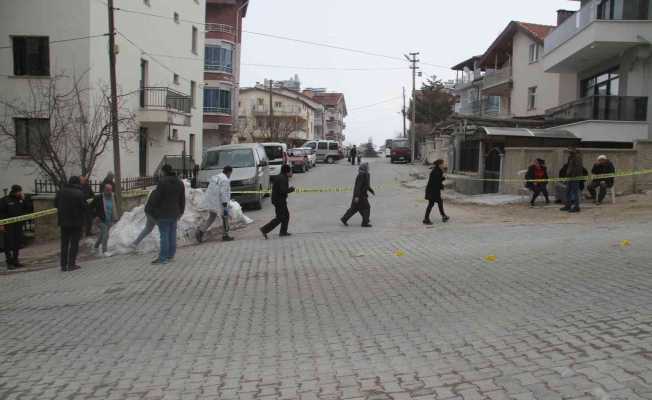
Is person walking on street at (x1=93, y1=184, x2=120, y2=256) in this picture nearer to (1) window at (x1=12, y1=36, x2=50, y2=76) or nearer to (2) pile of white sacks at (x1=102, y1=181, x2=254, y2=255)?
(2) pile of white sacks at (x1=102, y1=181, x2=254, y2=255)

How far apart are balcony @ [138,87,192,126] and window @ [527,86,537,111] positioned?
19.8m

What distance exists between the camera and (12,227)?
11.7 m

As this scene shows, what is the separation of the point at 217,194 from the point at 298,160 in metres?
24.4

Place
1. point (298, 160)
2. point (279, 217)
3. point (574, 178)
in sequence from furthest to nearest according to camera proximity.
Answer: point (298, 160) < point (574, 178) < point (279, 217)

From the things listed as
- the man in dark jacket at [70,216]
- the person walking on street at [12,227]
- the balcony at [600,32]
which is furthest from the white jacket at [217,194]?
the balcony at [600,32]

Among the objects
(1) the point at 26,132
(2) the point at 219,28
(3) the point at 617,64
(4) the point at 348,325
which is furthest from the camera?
(2) the point at 219,28

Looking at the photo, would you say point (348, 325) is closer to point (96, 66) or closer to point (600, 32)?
point (96, 66)

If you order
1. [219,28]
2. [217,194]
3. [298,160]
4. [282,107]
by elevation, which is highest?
[219,28]

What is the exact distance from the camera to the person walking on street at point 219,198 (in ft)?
41.6

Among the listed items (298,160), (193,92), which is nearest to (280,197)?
(193,92)

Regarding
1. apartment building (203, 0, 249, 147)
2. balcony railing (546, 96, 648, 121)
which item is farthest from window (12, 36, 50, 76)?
balcony railing (546, 96, 648, 121)

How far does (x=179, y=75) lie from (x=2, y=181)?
11.8 m

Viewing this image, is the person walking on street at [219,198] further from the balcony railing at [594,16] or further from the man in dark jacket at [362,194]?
the balcony railing at [594,16]

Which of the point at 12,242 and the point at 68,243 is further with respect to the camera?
the point at 12,242
